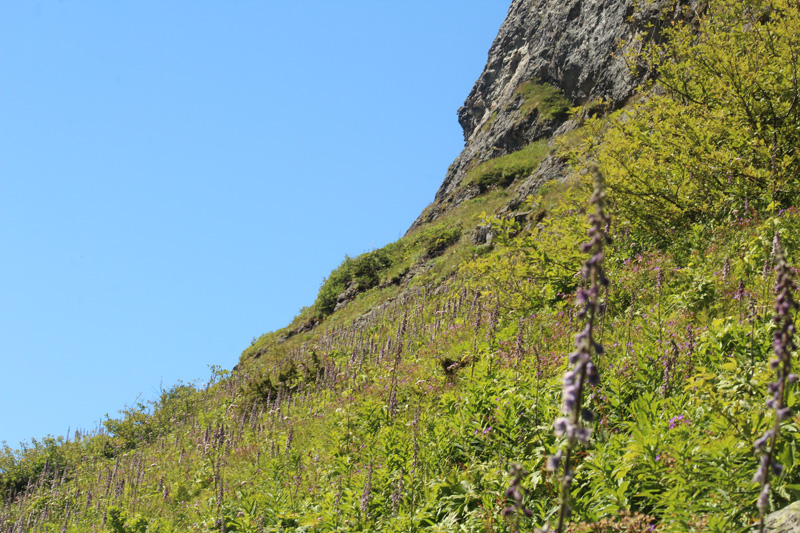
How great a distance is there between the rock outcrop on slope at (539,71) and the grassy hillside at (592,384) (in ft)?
58.9

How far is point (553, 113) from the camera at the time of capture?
45219mm

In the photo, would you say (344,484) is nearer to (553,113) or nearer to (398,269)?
(398,269)

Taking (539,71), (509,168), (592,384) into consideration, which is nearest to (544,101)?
(539,71)

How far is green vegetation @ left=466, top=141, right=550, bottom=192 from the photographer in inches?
1609

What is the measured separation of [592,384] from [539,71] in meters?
55.3

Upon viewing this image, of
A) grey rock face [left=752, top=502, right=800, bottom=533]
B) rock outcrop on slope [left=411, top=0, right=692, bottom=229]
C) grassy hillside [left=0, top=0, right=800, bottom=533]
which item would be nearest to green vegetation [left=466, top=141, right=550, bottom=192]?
rock outcrop on slope [left=411, top=0, right=692, bottom=229]

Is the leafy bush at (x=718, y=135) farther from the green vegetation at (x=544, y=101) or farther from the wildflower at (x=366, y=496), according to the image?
the green vegetation at (x=544, y=101)

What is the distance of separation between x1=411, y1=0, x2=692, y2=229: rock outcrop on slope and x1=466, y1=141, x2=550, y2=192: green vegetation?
100 centimetres

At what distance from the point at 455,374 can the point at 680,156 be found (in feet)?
20.3

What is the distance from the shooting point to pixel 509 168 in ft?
137

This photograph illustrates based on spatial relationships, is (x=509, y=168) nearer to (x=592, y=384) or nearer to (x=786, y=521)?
(x=786, y=521)

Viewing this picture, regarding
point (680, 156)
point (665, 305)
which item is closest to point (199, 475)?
point (665, 305)

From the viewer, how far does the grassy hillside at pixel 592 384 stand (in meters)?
4.86

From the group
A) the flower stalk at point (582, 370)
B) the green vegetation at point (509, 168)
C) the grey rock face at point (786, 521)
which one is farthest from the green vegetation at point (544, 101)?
the flower stalk at point (582, 370)
